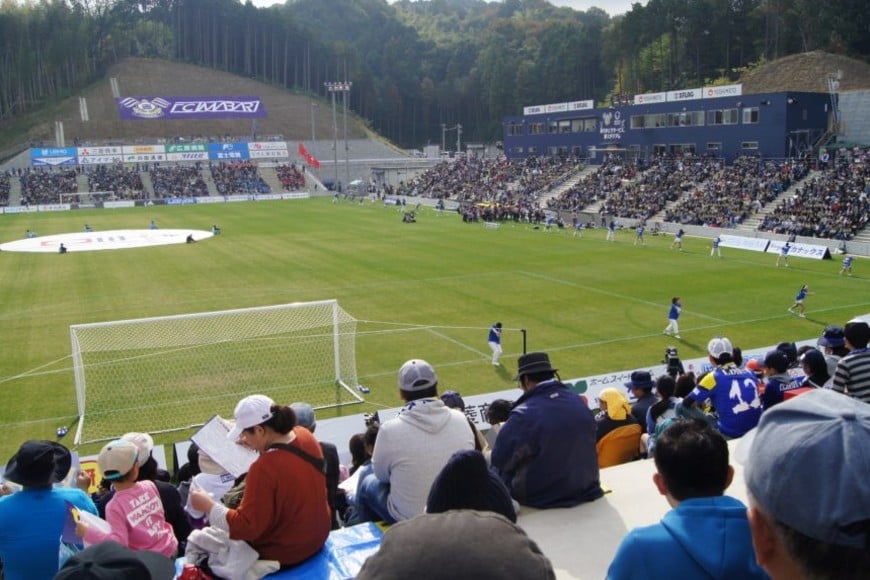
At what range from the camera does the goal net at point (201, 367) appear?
16594 millimetres

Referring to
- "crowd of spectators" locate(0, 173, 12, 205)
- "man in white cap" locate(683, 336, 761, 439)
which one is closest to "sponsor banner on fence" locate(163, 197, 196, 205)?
"crowd of spectators" locate(0, 173, 12, 205)

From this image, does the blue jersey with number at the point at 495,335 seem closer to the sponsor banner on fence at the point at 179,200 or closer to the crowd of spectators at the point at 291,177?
the sponsor banner on fence at the point at 179,200

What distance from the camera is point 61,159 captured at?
267 ft

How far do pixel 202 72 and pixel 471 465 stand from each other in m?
147

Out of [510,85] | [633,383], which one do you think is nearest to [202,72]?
[510,85]

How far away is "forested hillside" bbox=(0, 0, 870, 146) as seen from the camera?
90938 mm

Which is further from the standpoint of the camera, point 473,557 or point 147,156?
point 147,156

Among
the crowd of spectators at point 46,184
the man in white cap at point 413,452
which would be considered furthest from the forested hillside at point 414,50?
the man in white cap at point 413,452

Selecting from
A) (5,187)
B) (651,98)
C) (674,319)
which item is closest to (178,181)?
(5,187)

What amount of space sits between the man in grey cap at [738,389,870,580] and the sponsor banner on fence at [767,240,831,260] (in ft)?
124

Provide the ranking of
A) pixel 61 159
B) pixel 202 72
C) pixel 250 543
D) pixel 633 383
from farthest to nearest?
pixel 202 72
pixel 61 159
pixel 633 383
pixel 250 543

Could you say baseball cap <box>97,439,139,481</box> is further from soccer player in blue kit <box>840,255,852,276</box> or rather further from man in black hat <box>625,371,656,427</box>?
soccer player in blue kit <box>840,255,852,276</box>

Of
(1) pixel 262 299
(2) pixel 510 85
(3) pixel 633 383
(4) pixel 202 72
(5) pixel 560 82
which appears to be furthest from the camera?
(4) pixel 202 72

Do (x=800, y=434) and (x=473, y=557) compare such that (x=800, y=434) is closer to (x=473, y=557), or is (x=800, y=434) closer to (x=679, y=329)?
(x=473, y=557)
